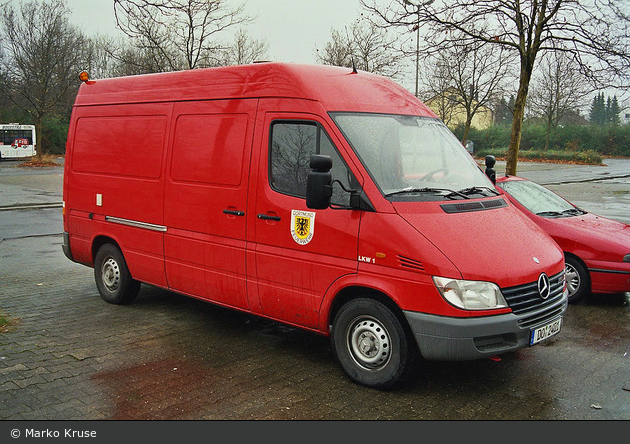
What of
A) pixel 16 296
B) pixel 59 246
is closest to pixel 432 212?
pixel 16 296

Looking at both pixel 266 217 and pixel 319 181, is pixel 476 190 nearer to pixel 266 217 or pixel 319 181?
pixel 319 181

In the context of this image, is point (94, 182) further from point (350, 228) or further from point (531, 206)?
point (531, 206)

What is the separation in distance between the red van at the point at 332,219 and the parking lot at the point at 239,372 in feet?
1.38

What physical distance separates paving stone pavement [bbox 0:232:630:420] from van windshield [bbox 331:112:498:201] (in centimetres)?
152

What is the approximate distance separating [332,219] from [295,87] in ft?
4.18

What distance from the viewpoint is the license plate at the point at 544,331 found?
15.5 feet

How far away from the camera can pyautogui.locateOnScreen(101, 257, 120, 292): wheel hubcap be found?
7.45 m

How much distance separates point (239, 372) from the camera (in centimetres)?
530

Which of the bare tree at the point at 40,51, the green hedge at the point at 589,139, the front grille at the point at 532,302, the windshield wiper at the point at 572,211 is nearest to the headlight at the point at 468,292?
the front grille at the point at 532,302

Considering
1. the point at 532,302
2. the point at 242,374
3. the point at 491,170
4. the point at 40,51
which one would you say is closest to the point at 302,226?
the point at 242,374

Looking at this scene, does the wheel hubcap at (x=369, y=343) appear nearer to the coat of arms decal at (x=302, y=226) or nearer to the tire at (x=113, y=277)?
the coat of arms decal at (x=302, y=226)

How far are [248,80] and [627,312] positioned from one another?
206 inches

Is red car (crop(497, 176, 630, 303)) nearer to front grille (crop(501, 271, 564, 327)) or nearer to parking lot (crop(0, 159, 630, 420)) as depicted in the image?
parking lot (crop(0, 159, 630, 420))

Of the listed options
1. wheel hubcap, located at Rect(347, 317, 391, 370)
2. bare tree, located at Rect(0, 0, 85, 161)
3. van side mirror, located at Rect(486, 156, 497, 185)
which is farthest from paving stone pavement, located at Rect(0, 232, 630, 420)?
bare tree, located at Rect(0, 0, 85, 161)
